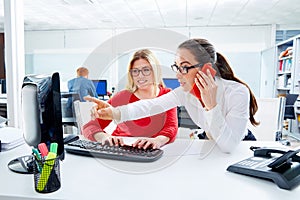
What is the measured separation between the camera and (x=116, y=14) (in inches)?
201

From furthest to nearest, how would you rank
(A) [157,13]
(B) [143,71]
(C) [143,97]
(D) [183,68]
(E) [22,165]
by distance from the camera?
1. (A) [157,13]
2. (C) [143,97]
3. (B) [143,71]
4. (D) [183,68]
5. (E) [22,165]

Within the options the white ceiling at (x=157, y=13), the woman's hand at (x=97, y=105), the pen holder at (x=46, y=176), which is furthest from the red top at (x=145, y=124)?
the white ceiling at (x=157, y=13)

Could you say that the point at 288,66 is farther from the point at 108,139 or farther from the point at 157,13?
the point at 108,139

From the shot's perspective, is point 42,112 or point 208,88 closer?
point 42,112

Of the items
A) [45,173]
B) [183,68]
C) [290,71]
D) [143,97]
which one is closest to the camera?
[45,173]

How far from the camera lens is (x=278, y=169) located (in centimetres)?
67

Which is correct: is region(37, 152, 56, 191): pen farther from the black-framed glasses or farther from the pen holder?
the black-framed glasses

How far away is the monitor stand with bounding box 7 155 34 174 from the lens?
70 centimetres

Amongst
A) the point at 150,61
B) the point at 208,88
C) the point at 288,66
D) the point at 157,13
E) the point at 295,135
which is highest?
the point at 157,13

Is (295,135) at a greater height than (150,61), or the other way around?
(150,61)

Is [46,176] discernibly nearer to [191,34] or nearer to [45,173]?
[45,173]

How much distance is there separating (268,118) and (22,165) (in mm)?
1665

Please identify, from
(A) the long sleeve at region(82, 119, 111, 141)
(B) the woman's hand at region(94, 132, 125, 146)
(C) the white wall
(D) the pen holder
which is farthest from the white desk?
(C) the white wall

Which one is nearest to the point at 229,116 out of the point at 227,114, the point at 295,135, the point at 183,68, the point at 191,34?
the point at 227,114
